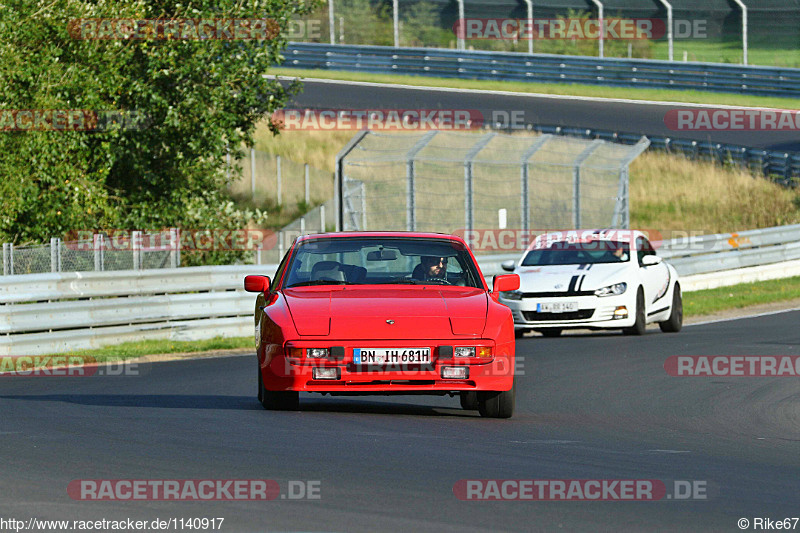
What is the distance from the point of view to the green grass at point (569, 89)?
38.7 meters

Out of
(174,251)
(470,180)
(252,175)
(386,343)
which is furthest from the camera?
(252,175)

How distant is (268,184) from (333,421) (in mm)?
23839

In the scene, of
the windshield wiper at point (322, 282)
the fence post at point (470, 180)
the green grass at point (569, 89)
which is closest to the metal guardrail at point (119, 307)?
the fence post at point (470, 180)

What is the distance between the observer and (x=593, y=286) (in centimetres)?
1862

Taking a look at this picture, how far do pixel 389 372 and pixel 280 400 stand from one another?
1.16 meters

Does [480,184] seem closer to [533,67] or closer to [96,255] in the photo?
[533,67]

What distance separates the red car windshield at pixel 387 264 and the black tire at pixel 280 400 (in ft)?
2.91

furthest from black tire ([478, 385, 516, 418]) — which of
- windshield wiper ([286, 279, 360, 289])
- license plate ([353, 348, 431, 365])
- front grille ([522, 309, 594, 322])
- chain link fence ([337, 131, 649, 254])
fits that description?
chain link fence ([337, 131, 649, 254])

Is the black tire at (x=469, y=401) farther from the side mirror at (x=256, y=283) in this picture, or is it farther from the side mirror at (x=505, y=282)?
the side mirror at (x=256, y=283)

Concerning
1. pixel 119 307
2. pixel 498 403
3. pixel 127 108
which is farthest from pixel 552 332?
pixel 498 403

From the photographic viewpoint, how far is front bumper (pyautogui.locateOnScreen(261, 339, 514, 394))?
968cm

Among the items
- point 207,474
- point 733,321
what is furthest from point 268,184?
point 207,474

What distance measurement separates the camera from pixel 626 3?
4053 cm

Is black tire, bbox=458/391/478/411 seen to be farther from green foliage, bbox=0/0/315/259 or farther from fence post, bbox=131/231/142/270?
green foliage, bbox=0/0/315/259
